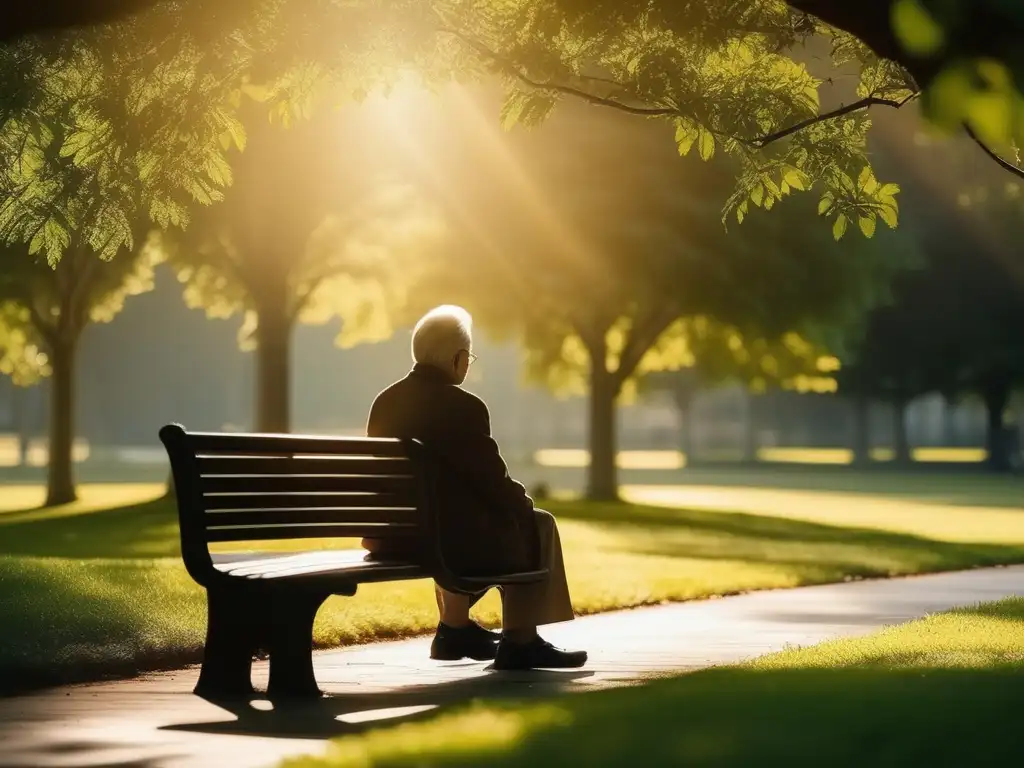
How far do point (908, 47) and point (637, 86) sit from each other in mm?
6116

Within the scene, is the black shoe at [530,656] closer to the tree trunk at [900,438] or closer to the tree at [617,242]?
the tree at [617,242]

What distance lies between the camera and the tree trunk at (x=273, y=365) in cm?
3058

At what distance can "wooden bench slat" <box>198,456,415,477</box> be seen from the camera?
763cm

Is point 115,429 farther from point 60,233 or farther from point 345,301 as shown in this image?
point 60,233

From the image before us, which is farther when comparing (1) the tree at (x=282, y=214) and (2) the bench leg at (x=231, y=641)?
(1) the tree at (x=282, y=214)

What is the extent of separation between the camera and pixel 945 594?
14.6 m

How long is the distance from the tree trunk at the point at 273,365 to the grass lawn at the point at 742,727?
23425mm

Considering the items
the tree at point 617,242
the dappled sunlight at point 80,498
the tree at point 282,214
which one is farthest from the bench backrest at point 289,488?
the tree at point 617,242

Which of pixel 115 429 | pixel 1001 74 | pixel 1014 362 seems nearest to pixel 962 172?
pixel 1014 362

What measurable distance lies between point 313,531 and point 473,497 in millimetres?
797

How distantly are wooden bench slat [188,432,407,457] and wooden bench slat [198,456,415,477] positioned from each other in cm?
4

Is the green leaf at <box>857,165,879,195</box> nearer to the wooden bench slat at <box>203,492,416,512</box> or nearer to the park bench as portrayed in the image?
the park bench

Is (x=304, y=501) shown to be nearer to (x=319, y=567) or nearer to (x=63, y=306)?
(x=319, y=567)

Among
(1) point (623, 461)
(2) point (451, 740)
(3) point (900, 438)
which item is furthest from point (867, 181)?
(1) point (623, 461)
